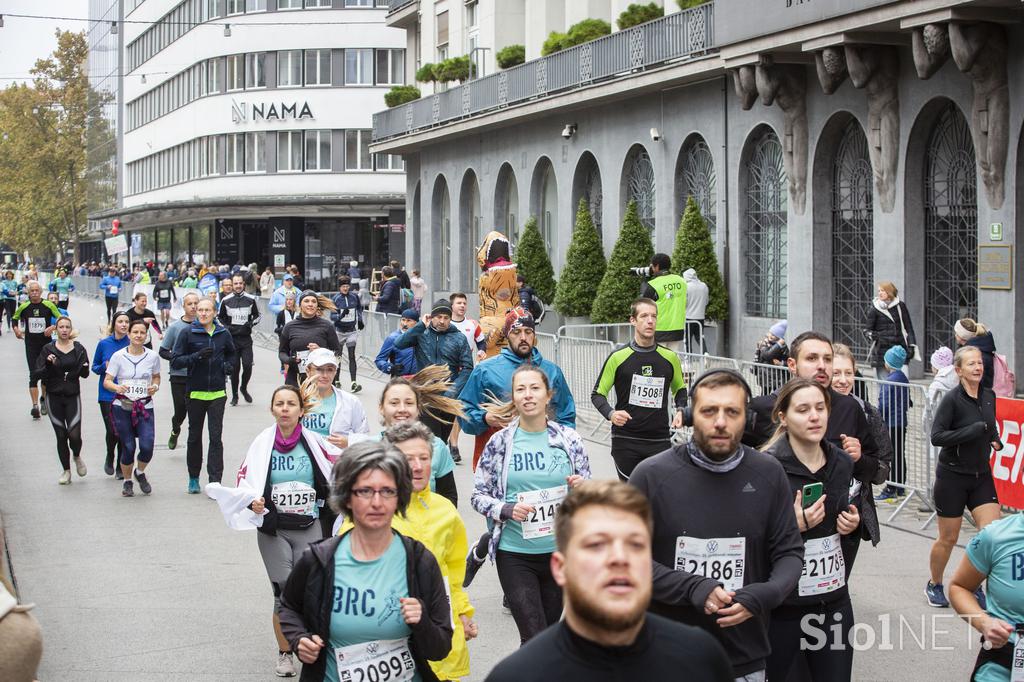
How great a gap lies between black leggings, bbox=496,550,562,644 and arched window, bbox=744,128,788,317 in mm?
18464

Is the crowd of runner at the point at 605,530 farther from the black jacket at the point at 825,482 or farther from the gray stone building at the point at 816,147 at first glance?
the gray stone building at the point at 816,147

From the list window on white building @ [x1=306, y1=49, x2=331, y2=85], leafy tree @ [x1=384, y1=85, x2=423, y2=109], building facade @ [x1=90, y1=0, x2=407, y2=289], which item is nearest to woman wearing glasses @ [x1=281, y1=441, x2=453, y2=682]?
leafy tree @ [x1=384, y1=85, x2=423, y2=109]

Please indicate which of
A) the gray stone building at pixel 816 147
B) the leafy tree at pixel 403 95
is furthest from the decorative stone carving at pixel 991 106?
the leafy tree at pixel 403 95

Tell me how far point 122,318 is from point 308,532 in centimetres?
755

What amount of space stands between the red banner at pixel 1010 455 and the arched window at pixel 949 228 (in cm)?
949

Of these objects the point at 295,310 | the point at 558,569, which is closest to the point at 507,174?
the point at 295,310

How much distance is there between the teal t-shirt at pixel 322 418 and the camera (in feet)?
30.9

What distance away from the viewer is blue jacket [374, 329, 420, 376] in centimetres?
1345

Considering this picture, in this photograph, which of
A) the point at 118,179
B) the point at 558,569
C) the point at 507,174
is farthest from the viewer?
the point at 118,179

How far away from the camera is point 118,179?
91.2 meters

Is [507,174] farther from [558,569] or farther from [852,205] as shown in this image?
[558,569]

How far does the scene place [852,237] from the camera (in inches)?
918

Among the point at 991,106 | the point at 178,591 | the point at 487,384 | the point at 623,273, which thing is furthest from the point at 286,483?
the point at 623,273

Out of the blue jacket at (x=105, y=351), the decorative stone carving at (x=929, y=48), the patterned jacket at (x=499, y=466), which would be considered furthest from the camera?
the decorative stone carving at (x=929, y=48)
